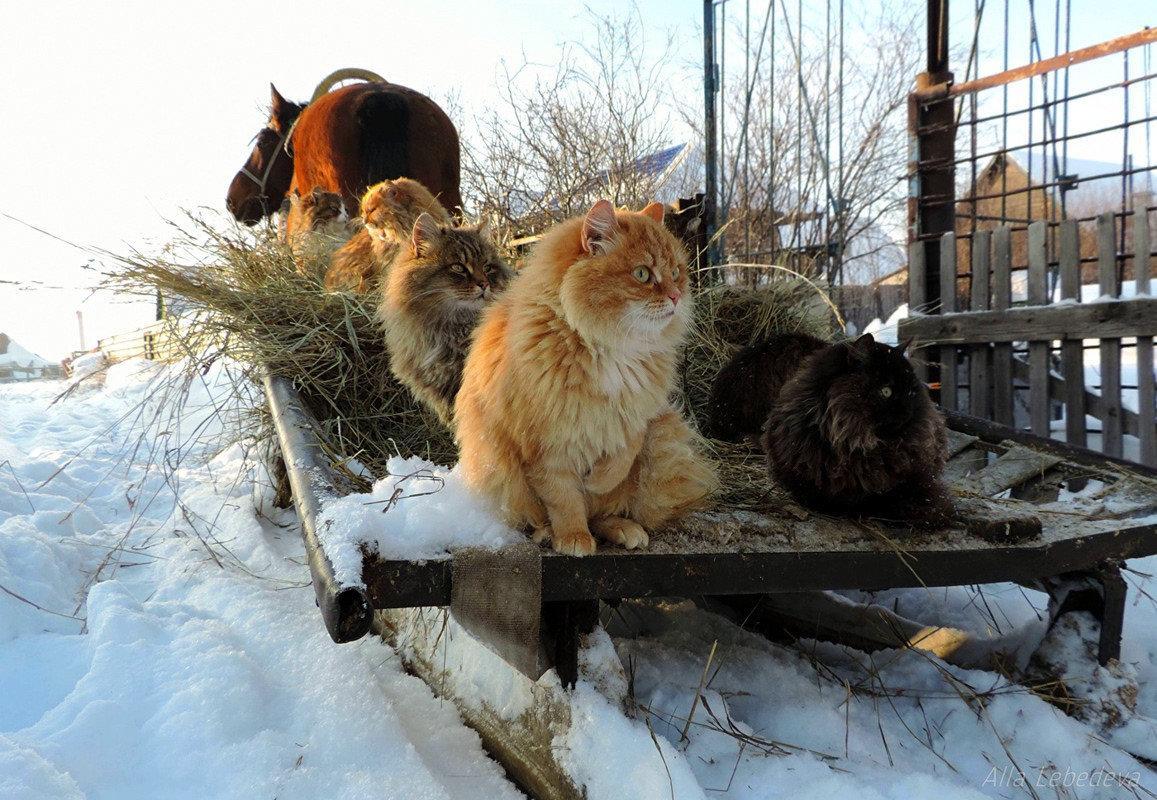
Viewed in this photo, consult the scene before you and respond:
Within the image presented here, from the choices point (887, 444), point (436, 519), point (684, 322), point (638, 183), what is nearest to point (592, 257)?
point (684, 322)

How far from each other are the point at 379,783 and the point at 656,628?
108cm

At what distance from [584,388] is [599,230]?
1.26 ft

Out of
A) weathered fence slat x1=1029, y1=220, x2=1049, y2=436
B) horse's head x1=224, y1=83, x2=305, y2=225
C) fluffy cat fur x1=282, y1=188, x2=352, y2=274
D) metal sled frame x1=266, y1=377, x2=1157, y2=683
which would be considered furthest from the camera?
horse's head x1=224, y1=83, x2=305, y2=225

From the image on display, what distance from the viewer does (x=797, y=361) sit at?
114 inches

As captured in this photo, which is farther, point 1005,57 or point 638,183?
point 638,183

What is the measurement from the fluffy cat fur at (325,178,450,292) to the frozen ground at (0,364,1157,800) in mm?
1385

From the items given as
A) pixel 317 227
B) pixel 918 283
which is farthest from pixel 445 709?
pixel 918 283

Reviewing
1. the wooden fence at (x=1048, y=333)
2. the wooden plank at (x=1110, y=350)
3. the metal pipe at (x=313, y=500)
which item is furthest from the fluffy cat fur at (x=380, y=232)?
the wooden plank at (x=1110, y=350)

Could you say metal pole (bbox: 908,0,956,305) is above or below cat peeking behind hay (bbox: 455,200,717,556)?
above

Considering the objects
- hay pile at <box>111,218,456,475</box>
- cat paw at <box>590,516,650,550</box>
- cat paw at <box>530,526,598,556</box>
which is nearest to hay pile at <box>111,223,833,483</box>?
hay pile at <box>111,218,456,475</box>

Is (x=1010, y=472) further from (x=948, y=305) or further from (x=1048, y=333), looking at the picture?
(x=948, y=305)

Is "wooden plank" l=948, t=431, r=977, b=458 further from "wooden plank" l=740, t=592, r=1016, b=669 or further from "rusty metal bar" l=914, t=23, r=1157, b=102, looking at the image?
"rusty metal bar" l=914, t=23, r=1157, b=102

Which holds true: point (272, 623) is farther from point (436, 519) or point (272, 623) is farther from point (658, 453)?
point (658, 453)

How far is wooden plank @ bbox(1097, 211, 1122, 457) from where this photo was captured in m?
3.66
